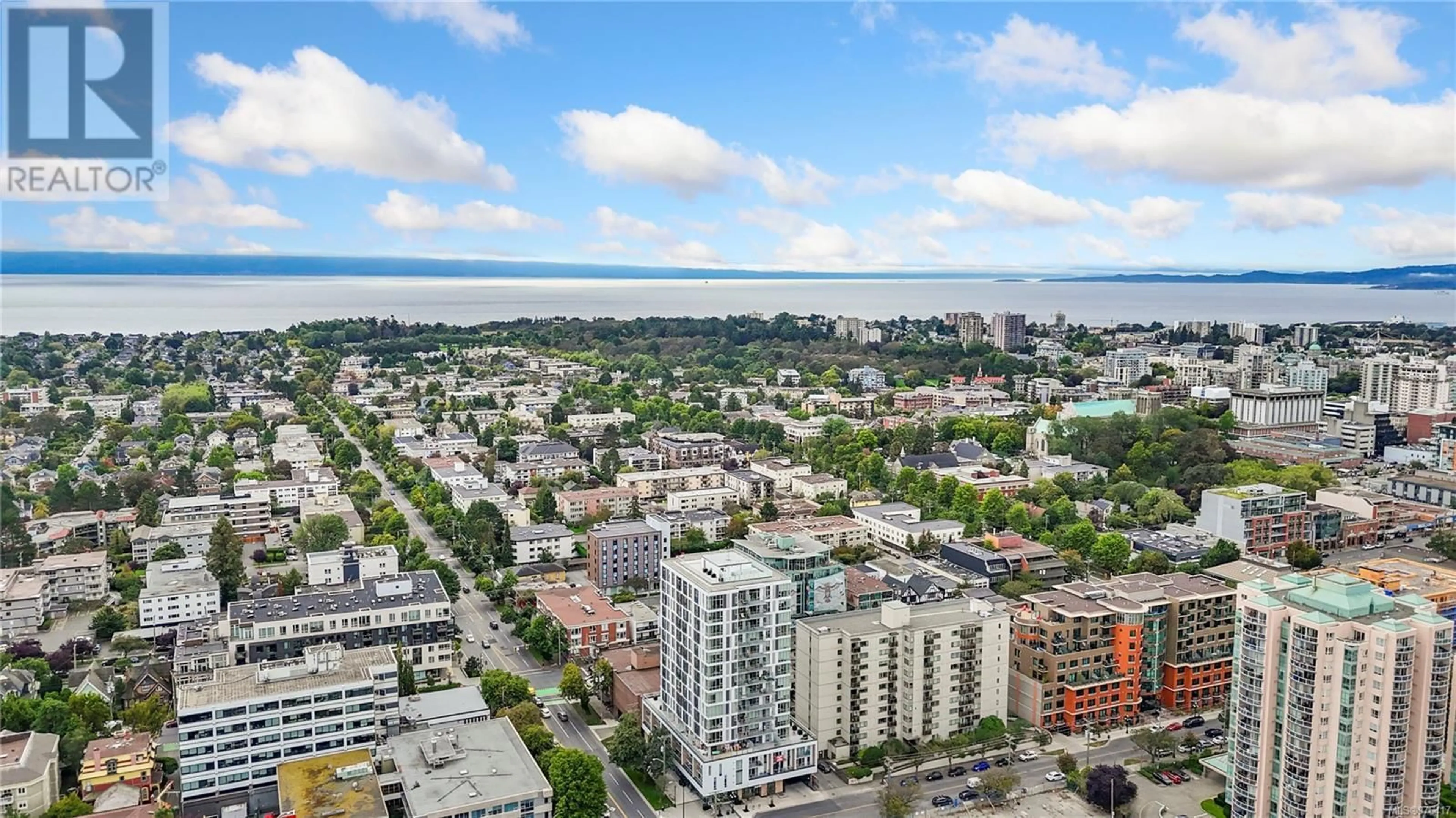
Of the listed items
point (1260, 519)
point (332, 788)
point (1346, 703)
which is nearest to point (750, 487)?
point (1260, 519)

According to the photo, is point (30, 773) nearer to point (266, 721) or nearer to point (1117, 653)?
point (266, 721)

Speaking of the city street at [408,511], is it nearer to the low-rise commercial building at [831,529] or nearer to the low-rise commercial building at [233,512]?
the low-rise commercial building at [233,512]

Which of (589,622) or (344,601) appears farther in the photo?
(589,622)

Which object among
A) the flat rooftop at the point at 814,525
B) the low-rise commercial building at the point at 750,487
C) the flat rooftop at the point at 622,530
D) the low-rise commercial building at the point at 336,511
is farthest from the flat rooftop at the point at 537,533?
the low-rise commercial building at the point at 750,487

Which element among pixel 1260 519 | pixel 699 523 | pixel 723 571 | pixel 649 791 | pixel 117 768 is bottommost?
pixel 649 791

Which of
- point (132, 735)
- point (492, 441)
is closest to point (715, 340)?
point (492, 441)

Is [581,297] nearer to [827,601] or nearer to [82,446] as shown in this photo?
[82,446]

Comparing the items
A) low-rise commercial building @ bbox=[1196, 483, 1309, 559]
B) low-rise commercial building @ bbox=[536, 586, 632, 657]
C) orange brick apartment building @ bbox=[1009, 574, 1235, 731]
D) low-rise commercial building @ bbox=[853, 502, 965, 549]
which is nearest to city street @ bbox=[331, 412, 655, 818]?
low-rise commercial building @ bbox=[536, 586, 632, 657]
